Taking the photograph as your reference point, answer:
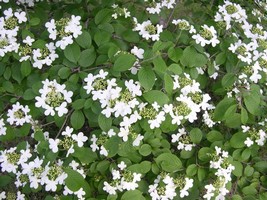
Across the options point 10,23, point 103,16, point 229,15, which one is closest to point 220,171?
point 229,15

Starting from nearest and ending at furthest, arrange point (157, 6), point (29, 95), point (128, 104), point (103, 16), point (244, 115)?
point (128, 104), point (29, 95), point (244, 115), point (103, 16), point (157, 6)

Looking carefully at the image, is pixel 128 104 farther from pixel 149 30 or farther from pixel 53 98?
pixel 149 30

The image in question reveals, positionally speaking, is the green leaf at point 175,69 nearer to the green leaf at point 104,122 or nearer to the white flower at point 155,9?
the green leaf at point 104,122

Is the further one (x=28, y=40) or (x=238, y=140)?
(x=238, y=140)

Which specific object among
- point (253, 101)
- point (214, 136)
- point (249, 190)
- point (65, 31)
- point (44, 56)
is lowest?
point (249, 190)

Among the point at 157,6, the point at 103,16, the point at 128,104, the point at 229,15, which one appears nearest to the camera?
the point at 128,104

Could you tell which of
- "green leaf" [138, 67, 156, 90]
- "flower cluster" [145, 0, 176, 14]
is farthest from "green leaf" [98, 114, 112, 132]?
"flower cluster" [145, 0, 176, 14]
